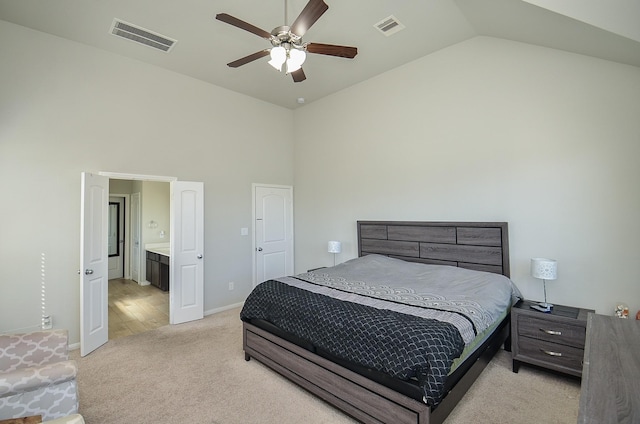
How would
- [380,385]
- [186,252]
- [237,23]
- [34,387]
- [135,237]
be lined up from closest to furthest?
[34,387] → [380,385] → [237,23] → [186,252] → [135,237]

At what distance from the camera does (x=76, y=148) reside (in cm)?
358

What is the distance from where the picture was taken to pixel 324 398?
2.37 meters

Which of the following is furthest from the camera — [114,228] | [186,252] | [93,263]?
[114,228]

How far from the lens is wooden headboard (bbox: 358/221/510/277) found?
3439 millimetres

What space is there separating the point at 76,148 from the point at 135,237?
12.6 ft

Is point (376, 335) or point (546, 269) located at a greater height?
point (546, 269)

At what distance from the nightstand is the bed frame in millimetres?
222

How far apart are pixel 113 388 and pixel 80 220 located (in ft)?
6.55

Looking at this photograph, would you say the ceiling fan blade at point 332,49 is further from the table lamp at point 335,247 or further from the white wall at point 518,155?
the table lamp at point 335,247

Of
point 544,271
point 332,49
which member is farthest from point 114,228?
point 544,271

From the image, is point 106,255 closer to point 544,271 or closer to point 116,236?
point 116,236

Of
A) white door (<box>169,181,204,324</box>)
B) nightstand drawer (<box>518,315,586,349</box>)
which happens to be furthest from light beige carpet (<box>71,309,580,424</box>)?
white door (<box>169,181,204,324</box>)

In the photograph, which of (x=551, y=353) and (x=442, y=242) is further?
(x=442, y=242)

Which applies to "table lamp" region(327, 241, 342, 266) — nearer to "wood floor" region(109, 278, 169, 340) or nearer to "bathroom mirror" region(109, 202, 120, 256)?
"wood floor" region(109, 278, 169, 340)
